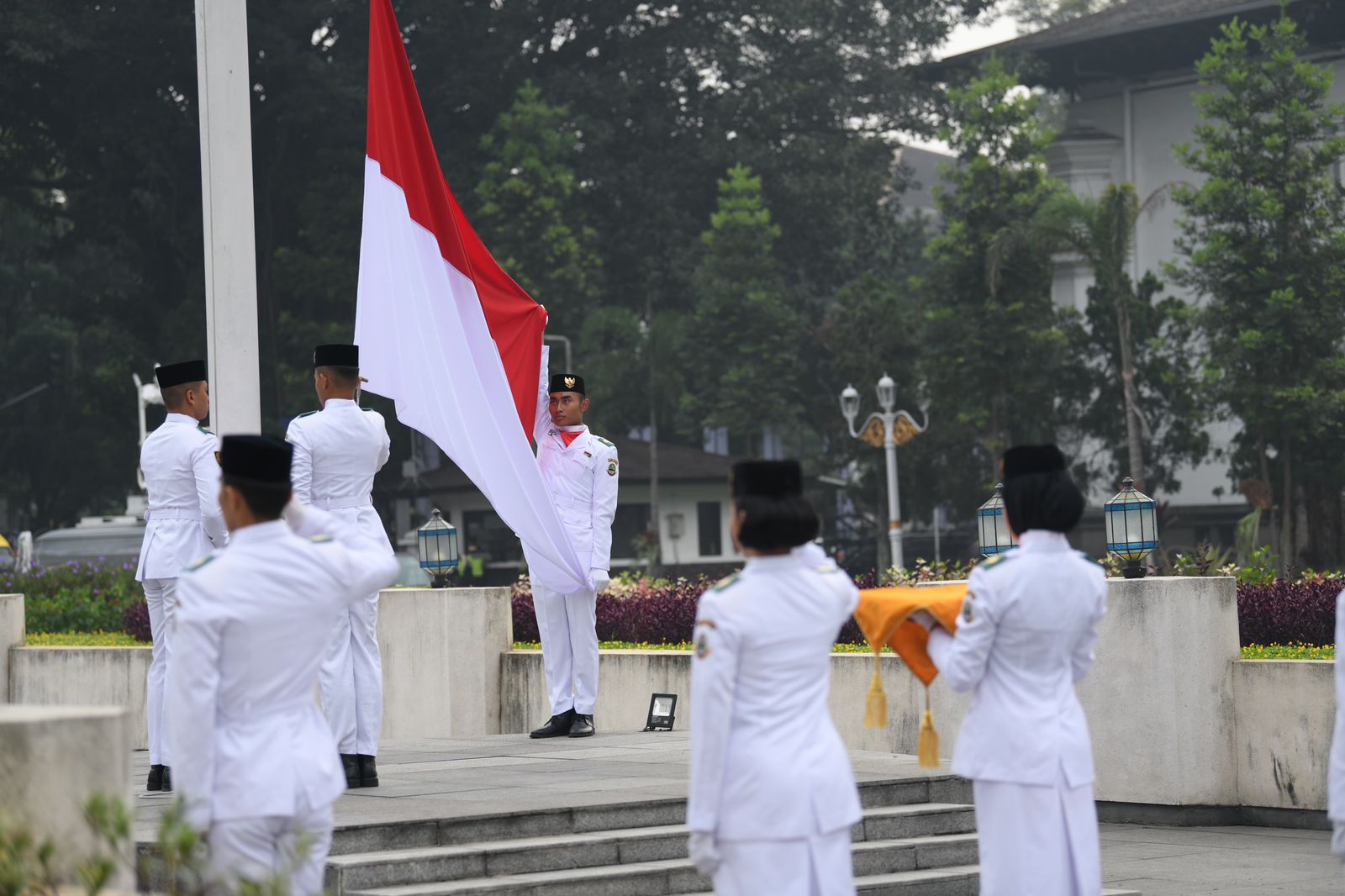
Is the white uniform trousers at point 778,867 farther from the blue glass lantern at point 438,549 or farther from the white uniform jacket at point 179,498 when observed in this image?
the blue glass lantern at point 438,549

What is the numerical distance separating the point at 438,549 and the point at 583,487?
352 centimetres

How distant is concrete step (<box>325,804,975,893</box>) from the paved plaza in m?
0.20

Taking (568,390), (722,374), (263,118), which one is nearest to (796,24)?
(722,374)

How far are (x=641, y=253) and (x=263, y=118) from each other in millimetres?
11064

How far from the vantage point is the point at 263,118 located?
42.9 metres

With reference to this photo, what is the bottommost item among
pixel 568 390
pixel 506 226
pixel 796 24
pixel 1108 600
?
pixel 1108 600

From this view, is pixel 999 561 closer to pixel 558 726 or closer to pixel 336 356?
pixel 336 356

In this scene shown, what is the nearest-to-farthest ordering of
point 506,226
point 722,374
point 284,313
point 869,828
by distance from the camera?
point 869,828
point 284,313
point 506,226
point 722,374

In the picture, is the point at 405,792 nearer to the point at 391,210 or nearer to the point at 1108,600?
the point at 391,210

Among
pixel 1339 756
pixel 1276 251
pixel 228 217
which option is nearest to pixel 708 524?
pixel 1276 251

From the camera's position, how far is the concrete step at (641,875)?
7906 mm

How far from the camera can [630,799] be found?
8.88 metres

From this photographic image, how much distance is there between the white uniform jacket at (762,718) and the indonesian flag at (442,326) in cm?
500

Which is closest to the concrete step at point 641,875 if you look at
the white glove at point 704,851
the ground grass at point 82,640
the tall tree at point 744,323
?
the white glove at point 704,851
